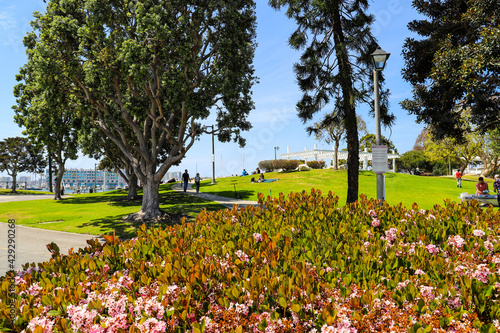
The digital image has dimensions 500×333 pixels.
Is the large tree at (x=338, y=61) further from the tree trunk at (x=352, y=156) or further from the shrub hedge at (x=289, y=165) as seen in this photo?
the shrub hedge at (x=289, y=165)

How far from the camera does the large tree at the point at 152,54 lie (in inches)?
526

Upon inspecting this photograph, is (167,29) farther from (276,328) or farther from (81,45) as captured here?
(276,328)

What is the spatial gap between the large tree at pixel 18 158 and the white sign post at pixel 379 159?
2362 inches

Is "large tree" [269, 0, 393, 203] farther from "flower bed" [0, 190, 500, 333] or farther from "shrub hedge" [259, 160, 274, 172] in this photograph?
"shrub hedge" [259, 160, 274, 172]

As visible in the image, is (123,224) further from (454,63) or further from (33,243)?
(454,63)

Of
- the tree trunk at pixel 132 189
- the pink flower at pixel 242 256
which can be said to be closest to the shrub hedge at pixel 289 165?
the tree trunk at pixel 132 189

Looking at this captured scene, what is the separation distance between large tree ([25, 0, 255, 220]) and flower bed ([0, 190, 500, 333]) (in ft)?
36.9

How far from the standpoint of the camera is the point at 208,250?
3.40 metres

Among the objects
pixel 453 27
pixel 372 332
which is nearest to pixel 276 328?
pixel 372 332

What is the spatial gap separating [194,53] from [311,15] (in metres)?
6.35

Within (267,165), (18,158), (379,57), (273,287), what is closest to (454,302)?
(273,287)

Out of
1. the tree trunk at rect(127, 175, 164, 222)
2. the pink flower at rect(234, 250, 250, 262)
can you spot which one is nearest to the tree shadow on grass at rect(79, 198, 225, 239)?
the tree trunk at rect(127, 175, 164, 222)

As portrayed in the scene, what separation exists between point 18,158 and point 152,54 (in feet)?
189

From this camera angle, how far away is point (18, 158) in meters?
56.8
